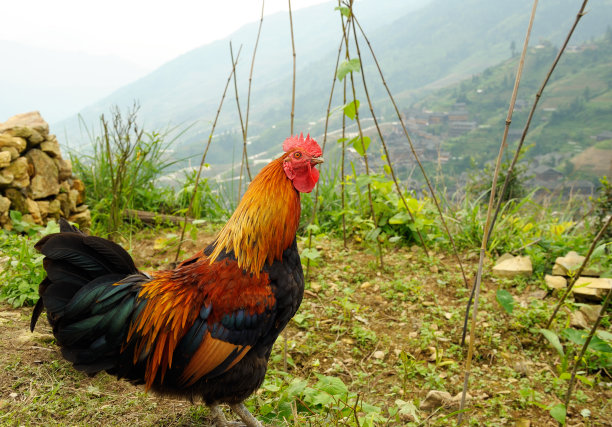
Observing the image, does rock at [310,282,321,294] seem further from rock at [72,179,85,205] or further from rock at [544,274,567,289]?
rock at [72,179,85,205]

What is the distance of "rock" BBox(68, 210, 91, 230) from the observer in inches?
194

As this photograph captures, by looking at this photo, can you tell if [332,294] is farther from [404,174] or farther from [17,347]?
[404,174]

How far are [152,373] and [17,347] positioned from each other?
4.08 feet

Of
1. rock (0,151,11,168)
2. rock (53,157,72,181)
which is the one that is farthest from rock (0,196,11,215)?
rock (53,157,72,181)

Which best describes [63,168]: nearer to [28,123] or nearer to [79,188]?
[79,188]

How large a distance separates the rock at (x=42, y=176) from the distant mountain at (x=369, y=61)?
25.9 feet

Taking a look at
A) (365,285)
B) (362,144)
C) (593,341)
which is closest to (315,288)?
(365,285)

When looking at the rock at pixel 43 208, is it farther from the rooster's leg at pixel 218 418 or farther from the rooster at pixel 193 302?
the rooster's leg at pixel 218 418

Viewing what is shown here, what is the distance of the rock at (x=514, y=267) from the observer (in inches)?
160

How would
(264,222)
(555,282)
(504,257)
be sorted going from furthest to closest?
(504,257) < (555,282) < (264,222)

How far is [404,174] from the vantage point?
298 inches

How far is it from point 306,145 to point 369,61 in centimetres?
5629

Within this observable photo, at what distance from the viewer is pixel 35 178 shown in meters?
4.61

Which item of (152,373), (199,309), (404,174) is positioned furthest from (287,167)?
(404,174)
